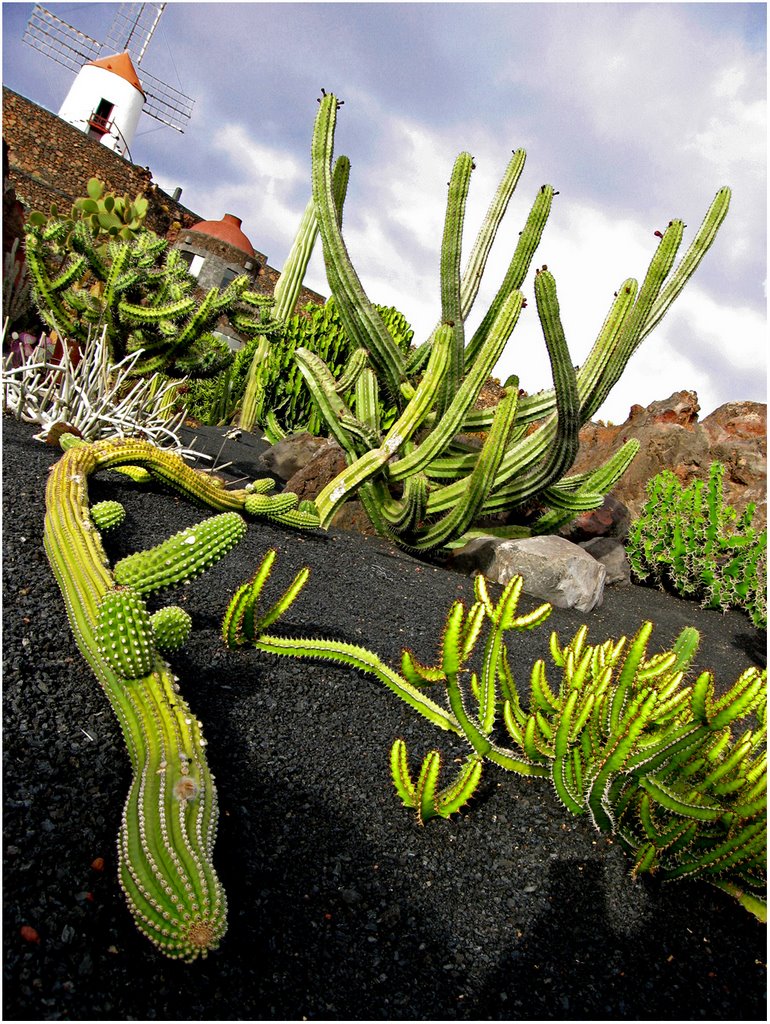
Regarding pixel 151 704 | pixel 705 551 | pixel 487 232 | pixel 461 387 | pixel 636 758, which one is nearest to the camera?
pixel 636 758

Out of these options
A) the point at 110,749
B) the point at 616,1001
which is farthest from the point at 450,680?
the point at 110,749

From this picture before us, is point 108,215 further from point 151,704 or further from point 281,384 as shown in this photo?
point 151,704

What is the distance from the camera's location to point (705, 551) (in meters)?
5.70

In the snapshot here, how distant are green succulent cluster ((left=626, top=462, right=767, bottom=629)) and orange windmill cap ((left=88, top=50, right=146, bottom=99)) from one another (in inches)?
1152

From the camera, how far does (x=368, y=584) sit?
3527mm

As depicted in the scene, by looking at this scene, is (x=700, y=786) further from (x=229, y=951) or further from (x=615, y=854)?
(x=229, y=951)

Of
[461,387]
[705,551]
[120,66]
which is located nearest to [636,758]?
[461,387]

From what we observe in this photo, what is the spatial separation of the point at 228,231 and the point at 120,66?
1433cm

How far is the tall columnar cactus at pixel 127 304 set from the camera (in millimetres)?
4641

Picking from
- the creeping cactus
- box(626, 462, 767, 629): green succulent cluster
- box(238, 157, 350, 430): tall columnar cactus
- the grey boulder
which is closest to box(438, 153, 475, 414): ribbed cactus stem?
the grey boulder

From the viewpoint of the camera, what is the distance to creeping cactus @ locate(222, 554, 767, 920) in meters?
1.60

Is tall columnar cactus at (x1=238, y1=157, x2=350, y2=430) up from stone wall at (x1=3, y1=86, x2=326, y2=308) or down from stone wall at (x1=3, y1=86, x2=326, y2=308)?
down

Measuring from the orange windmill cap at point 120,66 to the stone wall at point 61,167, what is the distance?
11.7m

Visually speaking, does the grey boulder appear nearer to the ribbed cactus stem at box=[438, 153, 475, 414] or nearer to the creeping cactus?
the ribbed cactus stem at box=[438, 153, 475, 414]
